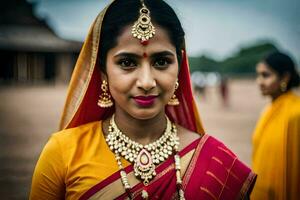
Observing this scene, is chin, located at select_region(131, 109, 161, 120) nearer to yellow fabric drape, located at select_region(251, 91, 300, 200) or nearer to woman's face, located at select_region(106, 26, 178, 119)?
woman's face, located at select_region(106, 26, 178, 119)

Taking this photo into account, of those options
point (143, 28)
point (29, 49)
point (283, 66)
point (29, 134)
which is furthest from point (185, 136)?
point (29, 49)

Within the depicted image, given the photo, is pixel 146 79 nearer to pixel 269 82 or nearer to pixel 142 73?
pixel 142 73

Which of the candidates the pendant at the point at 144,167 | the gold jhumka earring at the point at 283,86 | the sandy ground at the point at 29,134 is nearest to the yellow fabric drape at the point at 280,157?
the gold jhumka earring at the point at 283,86

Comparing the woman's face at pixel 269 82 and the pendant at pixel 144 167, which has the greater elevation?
the woman's face at pixel 269 82

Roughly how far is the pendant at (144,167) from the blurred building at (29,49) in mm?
25986

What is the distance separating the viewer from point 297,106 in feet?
12.9

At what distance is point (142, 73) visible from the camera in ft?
5.78

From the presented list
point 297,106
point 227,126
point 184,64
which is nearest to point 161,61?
point 184,64

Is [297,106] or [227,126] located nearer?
[297,106]

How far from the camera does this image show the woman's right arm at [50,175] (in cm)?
185

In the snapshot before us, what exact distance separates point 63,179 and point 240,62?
60.3 metres

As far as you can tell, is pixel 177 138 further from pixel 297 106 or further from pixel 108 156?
pixel 297 106

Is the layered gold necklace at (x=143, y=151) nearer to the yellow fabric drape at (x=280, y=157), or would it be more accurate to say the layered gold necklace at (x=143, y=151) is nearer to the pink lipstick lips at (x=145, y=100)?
the pink lipstick lips at (x=145, y=100)

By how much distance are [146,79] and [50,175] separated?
650 millimetres
